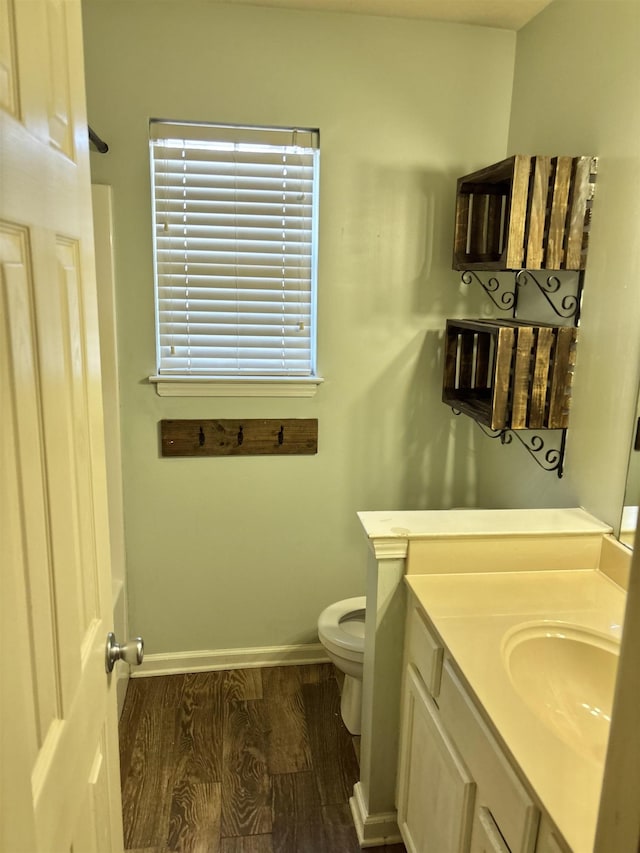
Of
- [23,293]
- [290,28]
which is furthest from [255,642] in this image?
[290,28]

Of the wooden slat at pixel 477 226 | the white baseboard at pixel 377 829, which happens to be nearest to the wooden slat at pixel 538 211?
the wooden slat at pixel 477 226

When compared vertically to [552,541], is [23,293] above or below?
above

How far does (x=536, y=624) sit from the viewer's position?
1396 millimetres

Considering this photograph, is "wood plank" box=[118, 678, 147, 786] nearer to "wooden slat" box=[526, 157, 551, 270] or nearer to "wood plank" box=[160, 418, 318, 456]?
"wood plank" box=[160, 418, 318, 456]

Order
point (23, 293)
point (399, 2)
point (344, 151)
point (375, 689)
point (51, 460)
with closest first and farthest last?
point (23, 293) < point (51, 460) < point (375, 689) < point (399, 2) < point (344, 151)

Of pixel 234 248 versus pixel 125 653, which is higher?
pixel 234 248

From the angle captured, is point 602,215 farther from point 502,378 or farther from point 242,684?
point 242,684

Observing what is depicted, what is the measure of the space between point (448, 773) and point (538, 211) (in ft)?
4.90

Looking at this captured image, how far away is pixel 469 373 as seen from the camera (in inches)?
91.6

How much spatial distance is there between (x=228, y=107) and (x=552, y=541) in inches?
70.8

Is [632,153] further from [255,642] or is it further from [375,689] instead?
[255,642]

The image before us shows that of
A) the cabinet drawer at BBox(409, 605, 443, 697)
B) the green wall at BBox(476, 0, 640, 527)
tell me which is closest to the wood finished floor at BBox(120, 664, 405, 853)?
the cabinet drawer at BBox(409, 605, 443, 697)

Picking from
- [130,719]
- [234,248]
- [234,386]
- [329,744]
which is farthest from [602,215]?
[130,719]

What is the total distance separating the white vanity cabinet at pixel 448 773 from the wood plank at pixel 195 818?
1.93 feet
